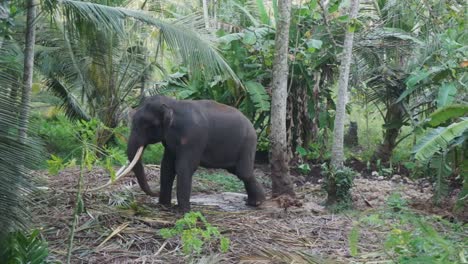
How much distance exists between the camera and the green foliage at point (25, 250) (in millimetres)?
5355

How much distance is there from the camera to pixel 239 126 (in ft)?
30.3

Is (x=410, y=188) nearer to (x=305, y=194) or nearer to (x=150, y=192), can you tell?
(x=305, y=194)

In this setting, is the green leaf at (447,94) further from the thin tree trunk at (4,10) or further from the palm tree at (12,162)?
the palm tree at (12,162)

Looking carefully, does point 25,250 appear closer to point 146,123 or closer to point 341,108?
point 146,123

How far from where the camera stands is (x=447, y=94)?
415 inches

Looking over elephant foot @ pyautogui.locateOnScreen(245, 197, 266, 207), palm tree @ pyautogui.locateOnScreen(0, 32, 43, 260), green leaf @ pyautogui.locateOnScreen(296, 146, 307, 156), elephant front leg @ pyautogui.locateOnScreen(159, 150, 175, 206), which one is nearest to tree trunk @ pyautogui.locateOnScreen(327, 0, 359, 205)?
elephant foot @ pyautogui.locateOnScreen(245, 197, 266, 207)

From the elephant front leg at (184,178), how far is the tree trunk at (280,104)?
1441 mm

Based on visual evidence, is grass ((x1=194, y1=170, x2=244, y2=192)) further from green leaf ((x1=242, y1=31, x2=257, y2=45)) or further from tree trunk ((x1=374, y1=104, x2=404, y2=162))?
tree trunk ((x1=374, y1=104, x2=404, y2=162))

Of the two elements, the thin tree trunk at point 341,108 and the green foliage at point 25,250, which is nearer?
the green foliage at point 25,250

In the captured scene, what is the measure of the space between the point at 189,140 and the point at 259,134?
5.26 metres

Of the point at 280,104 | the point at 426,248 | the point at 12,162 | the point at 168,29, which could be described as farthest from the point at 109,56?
the point at 426,248

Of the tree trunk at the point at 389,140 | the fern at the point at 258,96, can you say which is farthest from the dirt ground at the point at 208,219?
the tree trunk at the point at 389,140

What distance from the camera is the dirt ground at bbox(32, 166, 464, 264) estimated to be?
6766mm

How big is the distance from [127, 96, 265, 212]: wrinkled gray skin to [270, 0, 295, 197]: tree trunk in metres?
0.30
